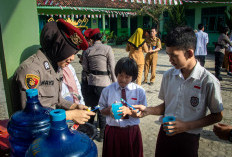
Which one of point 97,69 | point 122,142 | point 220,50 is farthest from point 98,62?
point 220,50

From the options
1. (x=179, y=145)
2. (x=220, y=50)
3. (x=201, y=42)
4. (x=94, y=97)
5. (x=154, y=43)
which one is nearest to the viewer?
(x=179, y=145)

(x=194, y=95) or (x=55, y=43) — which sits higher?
(x=55, y=43)

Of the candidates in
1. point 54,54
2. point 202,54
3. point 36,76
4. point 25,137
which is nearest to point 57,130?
point 25,137

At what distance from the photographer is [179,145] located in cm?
184

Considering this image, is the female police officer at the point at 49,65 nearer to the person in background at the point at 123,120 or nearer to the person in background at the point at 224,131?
the person in background at the point at 123,120

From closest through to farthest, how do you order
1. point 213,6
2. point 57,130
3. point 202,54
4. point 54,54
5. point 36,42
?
point 57,130
point 54,54
point 36,42
point 202,54
point 213,6

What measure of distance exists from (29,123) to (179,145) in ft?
4.38

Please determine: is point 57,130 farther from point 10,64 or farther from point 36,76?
point 10,64

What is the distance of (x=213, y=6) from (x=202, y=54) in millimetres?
9959

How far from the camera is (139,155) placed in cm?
221

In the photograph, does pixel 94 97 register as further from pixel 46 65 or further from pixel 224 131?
pixel 224 131

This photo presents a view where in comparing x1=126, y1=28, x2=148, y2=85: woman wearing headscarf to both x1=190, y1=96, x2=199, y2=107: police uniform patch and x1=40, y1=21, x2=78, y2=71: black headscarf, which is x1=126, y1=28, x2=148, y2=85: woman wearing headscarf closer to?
x1=190, y1=96, x2=199, y2=107: police uniform patch

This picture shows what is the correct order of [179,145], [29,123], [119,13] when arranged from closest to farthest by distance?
1. [29,123]
2. [179,145]
3. [119,13]

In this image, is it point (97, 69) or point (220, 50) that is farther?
point (220, 50)
